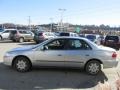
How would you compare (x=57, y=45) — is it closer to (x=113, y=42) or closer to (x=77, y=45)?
(x=77, y=45)

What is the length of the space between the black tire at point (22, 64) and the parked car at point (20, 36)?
22799 mm

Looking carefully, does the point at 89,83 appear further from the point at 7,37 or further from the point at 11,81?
the point at 7,37

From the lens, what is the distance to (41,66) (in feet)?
33.0

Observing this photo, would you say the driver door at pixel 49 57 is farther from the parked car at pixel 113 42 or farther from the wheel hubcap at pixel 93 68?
the parked car at pixel 113 42

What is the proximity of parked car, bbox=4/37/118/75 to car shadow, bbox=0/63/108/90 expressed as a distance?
35cm

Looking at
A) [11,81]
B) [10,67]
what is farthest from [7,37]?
[11,81]

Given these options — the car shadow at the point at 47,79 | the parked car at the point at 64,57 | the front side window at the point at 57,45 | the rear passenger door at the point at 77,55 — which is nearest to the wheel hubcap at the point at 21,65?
the parked car at the point at 64,57

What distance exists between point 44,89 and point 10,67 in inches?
141

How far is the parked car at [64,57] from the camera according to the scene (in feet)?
32.4

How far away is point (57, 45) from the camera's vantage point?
33.5 feet

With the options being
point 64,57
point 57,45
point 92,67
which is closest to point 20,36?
point 57,45

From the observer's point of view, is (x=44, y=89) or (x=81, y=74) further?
(x=81, y=74)

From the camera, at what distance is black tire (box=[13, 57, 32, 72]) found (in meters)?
9.92

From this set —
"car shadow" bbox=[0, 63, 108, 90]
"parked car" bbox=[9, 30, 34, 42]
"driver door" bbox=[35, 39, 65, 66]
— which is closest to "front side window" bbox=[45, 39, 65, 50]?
"driver door" bbox=[35, 39, 65, 66]
